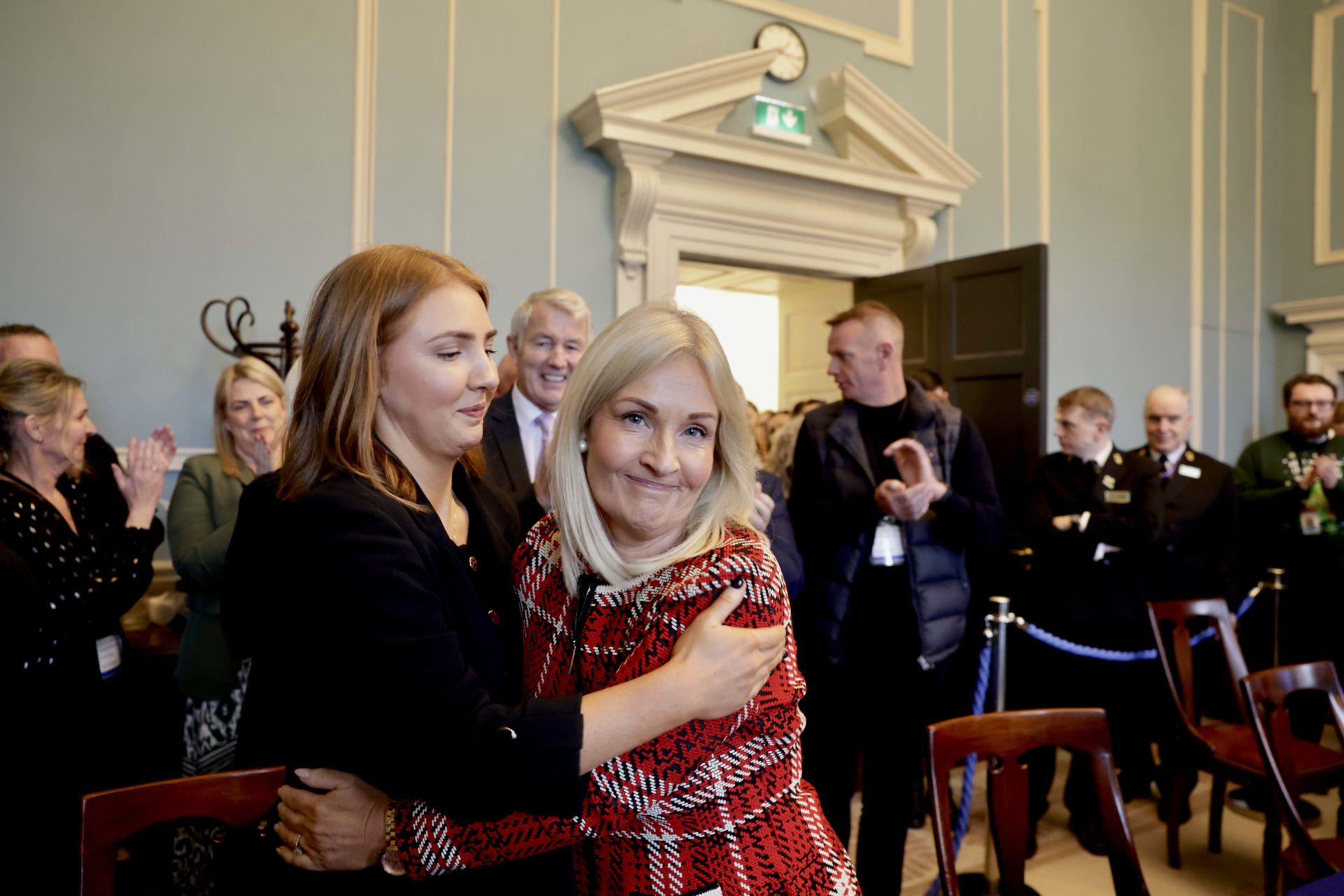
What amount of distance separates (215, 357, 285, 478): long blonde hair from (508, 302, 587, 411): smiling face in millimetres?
942

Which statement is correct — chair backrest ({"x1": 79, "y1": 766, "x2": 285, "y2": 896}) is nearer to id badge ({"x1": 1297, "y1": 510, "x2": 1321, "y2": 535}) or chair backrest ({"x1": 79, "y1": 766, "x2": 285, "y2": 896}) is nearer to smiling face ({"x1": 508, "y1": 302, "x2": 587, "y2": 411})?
smiling face ({"x1": 508, "y1": 302, "x2": 587, "y2": 411})

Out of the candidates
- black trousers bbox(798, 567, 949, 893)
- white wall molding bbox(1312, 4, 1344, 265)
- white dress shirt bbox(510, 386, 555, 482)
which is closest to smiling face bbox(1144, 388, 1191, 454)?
black trousers bbox(798, 567, 949, 893)

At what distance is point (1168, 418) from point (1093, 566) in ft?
3.52

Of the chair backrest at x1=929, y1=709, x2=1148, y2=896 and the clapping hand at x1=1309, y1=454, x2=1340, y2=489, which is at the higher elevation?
the clapping hand at x1=1309, y1=454, x2=1340, y2=489

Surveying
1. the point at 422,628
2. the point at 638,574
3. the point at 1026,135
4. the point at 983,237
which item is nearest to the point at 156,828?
the point at 422,628

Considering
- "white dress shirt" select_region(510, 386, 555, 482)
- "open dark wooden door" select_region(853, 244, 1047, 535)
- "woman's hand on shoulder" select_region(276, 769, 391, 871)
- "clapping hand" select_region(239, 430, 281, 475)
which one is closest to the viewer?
"woman's hand on shoulder" select_region(276, 769, 391, 871)

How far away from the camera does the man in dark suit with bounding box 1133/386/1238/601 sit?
4.15 meters

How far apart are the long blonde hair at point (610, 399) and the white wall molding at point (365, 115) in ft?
10.8

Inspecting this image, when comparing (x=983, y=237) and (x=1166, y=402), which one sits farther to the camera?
(x=983, y=237)

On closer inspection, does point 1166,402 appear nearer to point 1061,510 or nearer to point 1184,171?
point 1061,510

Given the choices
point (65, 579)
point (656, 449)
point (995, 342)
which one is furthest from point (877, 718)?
point (995, 342)

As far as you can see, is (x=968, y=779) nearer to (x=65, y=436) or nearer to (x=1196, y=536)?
(x=1196, y=536)

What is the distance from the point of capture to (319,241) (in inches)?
161

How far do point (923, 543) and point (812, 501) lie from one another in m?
0.40
